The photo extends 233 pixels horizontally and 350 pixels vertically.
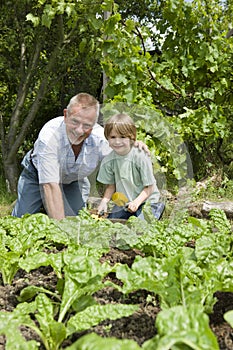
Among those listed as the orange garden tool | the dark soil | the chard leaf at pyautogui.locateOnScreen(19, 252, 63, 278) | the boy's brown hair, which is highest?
the boy's brown hair

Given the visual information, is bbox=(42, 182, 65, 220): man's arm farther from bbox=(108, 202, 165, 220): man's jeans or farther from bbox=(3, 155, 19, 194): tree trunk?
bbox=(3, 155, 19, 194): tree trunk

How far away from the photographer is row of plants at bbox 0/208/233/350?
1.38 meters

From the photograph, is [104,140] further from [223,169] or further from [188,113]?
[223,169]

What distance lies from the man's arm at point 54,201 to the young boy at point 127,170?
40 cm

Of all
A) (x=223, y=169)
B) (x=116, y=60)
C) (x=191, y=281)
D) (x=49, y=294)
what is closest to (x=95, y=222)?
(x=49, y=294)

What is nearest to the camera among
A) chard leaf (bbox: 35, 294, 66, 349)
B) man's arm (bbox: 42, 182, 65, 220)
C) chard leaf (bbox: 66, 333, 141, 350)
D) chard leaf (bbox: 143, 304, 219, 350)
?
chard leaf (bbox: 66, 333, 141, 350)

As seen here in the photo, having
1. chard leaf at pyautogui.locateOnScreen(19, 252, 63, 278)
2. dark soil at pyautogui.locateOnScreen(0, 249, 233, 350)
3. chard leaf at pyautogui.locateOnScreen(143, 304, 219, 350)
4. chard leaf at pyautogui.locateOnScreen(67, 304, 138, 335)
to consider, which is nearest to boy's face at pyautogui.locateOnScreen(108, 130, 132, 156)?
dark soil at pyautogui.locateOnScreen(0, 249, 233, 350)

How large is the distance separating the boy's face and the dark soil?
589 mm

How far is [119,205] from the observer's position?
270cm

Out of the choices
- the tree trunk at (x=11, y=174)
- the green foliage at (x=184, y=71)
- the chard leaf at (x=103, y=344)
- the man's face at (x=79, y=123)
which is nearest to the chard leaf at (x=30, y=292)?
the chard leaf at (x=103, y=344)

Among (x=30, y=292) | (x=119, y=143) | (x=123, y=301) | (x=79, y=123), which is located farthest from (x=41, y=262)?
(x=79, y=123)

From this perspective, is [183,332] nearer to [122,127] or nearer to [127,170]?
[127,170]

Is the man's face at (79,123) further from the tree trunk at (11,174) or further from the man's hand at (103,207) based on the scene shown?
the tree trunk at (11,174)

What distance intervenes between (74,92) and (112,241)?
22.5ft
